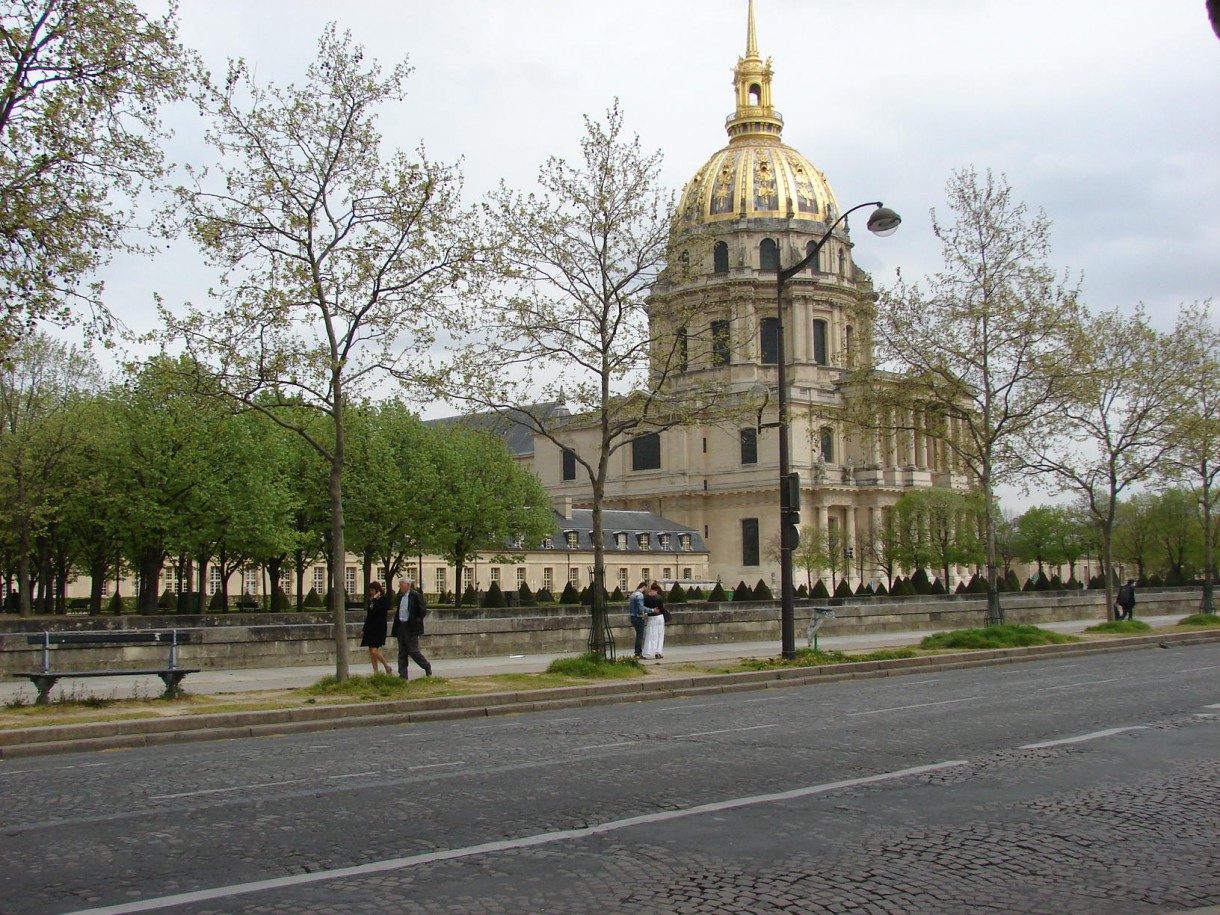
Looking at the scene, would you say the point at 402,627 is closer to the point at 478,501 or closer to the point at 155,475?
the point at 155,475

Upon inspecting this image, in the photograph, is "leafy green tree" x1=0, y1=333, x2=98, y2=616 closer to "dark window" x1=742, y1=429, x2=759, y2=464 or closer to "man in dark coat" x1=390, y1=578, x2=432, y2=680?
"man in dark coat" x1=390, y1=578, x2=432, y2=680

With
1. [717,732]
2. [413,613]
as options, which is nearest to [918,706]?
[717,732]

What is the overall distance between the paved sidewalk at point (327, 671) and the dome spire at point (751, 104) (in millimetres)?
87949

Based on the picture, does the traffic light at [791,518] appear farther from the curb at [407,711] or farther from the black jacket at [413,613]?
the black jacket at [413,613]

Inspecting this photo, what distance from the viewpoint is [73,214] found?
1720cm

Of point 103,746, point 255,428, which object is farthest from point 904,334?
point 255,428

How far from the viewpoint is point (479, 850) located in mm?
7574

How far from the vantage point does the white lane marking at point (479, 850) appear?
21.0ft

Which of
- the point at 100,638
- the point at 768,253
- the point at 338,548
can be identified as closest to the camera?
the point at 100,638

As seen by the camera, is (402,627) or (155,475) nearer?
(402,627)

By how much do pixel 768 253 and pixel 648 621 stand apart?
85.9 meters

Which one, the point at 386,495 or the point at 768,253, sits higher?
the point at 768,253

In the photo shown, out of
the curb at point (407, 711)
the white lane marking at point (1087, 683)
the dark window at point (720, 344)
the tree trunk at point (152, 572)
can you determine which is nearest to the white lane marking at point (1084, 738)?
the white lane marking at point (1087, 683)

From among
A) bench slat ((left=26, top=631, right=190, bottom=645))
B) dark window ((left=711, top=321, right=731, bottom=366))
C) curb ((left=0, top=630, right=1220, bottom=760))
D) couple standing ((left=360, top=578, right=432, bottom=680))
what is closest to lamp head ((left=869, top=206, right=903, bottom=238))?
dark window ((left=711, top=321, right=731, bottom=366))
